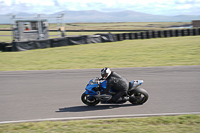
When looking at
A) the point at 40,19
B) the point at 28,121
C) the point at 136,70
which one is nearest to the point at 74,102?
the point at 28,121

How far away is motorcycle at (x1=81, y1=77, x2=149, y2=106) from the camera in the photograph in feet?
21.7

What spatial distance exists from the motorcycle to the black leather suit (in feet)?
0.38

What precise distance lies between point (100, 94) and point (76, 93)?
1.66 meters

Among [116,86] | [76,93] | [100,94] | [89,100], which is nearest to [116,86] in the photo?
[116,86]

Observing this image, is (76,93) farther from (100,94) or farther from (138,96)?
(138,96)

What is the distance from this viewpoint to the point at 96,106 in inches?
271

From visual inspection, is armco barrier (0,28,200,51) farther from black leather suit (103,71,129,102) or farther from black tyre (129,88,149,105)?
black tyre (129,88,149,105)

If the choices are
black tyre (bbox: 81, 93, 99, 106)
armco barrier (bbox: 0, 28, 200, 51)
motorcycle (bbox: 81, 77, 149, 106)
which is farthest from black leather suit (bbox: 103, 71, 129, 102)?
armco barrier (bbox: 0, 28, 200, 51)

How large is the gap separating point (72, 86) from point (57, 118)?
10.6 ft

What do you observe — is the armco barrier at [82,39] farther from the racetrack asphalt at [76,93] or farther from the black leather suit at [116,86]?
the black leather suit at [116,86]

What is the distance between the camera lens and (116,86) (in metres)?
6.60

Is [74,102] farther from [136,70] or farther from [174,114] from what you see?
[136,70]

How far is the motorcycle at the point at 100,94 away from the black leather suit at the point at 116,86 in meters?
0.12

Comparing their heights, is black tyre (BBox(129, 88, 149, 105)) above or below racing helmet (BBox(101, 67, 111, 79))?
below
